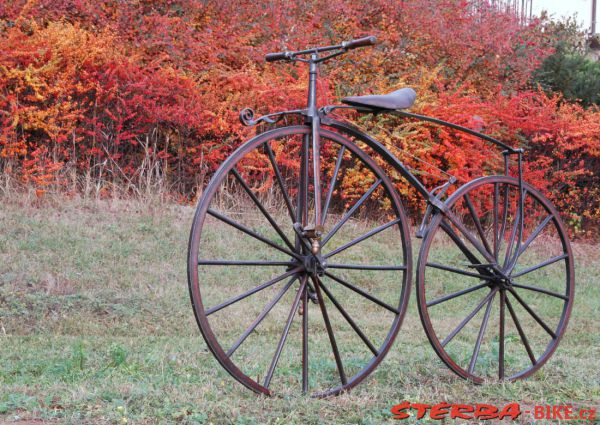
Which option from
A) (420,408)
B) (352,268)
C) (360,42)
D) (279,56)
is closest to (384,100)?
(360,42)

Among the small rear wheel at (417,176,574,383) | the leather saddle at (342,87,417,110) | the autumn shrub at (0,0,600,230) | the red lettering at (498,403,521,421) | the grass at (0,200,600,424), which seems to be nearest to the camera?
the grass at (0,200,600,424)

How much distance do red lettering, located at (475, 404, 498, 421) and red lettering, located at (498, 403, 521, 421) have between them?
0.03 meters

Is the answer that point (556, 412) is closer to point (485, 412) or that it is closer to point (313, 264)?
point (485, 412)

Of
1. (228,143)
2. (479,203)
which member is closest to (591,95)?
(479,203)

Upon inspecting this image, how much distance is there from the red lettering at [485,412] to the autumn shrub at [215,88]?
16.4 feet

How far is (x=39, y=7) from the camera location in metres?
9.41

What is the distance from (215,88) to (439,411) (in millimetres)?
6385

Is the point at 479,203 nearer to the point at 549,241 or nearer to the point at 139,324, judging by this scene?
the point at 549,241

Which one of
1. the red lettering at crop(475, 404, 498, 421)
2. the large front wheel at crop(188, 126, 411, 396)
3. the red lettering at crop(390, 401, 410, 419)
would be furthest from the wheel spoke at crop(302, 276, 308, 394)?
the red lettering at crop(475, 404, 498, 421)

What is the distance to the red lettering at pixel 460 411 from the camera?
11.2ft

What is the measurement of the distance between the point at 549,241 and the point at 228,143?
419 centimetres

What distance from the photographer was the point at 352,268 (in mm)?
3512

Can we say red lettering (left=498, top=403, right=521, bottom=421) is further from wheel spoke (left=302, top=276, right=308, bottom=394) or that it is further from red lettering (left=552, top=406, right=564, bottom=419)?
wheel spoke (left=302, top=276, right=308, bottom=394)

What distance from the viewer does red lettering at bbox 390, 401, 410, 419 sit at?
3.33 meters
